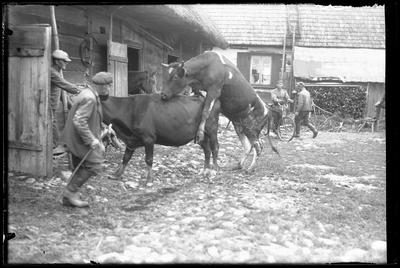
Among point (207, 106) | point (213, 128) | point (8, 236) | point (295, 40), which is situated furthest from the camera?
point (295, 40)

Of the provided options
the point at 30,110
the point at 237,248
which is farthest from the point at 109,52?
the point at 237,248

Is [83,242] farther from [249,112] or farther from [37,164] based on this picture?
[249,112]

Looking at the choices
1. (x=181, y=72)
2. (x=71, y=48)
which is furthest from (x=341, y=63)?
(x=71, y=48)

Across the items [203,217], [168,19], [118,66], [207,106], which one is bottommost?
[203,217]

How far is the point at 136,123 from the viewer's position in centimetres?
610

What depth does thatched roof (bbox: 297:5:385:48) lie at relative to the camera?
2073cm

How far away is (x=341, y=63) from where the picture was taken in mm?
19141

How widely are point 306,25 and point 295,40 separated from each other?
1.34m

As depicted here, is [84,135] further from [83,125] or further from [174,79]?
[174,79]

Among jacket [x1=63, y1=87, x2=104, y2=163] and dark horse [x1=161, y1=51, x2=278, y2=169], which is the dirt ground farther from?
dark horse [x1=161, y1=51, x2=278, y2=169]

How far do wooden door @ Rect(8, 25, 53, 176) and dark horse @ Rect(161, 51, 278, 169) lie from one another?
1.91 meters

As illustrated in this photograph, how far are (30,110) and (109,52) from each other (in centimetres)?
304

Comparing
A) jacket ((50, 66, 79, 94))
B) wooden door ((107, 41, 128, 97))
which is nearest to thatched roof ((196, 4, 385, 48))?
wooden door ((107, 41, 128, 97))

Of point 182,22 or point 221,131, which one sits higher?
point 182,22
